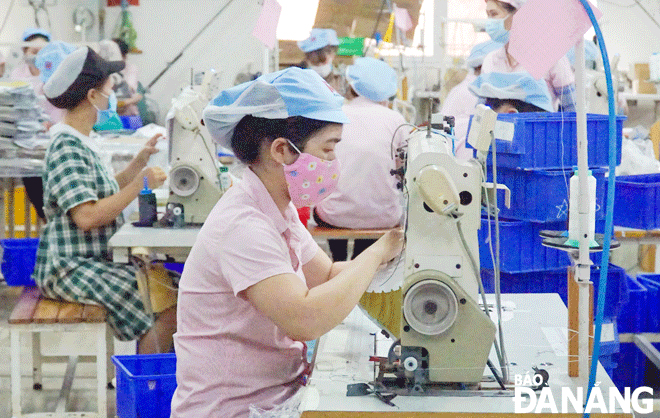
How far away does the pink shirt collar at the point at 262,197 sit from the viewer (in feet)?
5.32

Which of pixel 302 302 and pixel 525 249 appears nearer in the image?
pixel 302 302

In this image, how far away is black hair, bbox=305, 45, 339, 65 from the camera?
6258mm

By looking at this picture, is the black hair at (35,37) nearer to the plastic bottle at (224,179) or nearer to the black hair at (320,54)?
the black hair at (320,54)

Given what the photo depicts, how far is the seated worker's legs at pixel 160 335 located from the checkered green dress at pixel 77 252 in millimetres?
60

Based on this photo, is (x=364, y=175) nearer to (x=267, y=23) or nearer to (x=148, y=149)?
(x=148, y=149)

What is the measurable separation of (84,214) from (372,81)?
178cm

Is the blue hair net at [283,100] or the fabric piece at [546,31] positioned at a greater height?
the fabric piece at [546,31]

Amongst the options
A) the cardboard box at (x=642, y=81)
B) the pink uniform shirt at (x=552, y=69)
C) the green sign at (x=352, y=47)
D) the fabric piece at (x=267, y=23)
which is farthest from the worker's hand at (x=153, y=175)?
the cardboard box at (x=642, y=81)

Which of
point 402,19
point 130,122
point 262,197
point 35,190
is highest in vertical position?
point 402,19

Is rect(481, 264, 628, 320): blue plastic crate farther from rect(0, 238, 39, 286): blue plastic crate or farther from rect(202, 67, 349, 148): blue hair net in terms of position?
rect(0, 238, 39, 286): blue plastic crate

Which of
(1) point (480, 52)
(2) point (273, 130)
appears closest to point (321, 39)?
(1) point (480, 52)

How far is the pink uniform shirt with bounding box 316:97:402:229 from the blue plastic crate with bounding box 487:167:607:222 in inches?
48.8

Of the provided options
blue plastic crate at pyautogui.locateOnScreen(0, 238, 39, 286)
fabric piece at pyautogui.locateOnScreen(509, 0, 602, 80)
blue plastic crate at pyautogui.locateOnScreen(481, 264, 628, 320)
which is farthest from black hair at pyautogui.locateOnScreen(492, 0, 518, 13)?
blue plastic crate at pyautogui.locateOnScreen(0, 238, 39, 286)

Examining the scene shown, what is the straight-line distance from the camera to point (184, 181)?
3236 mm
